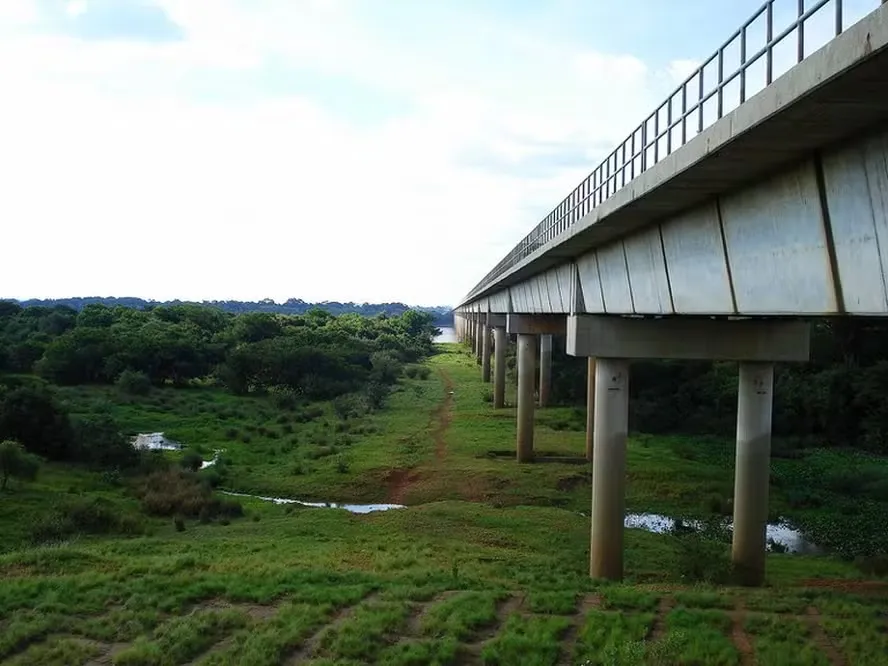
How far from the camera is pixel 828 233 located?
8.97 metres

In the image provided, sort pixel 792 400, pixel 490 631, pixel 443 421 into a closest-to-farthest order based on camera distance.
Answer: pixel 490 631, pixel 443 421, pixel 792 400

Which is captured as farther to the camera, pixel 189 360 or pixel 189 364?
pixel 189 360

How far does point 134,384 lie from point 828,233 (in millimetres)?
49449

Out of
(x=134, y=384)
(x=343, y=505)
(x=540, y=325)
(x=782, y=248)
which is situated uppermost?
(x=782, y=248)

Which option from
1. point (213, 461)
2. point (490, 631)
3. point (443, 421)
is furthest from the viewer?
point (443, 421)

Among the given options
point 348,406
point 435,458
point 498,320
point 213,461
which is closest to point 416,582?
point 435,458

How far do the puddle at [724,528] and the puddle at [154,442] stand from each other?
68.3 feet

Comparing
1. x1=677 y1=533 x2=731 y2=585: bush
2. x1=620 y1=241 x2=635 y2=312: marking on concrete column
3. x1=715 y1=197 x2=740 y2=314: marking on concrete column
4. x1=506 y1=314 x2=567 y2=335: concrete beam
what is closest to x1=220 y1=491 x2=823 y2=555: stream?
x1=677 y1=533 x2=731 y2=585: bush

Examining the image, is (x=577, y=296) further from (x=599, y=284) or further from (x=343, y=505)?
(x=343, y=505)

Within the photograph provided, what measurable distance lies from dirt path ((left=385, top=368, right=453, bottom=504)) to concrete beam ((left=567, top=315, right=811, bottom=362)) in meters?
11.3

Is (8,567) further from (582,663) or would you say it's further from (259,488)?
(259,488)

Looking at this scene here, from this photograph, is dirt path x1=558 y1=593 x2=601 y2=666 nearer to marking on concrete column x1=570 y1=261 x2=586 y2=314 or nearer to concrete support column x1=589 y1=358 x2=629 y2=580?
concrete support column x1=589 y1=358 x2=629 y2=580

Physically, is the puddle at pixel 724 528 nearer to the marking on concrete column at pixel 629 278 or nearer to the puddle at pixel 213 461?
the marking on concrete column at pixel 629 278

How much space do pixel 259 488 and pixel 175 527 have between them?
22.7 feet
